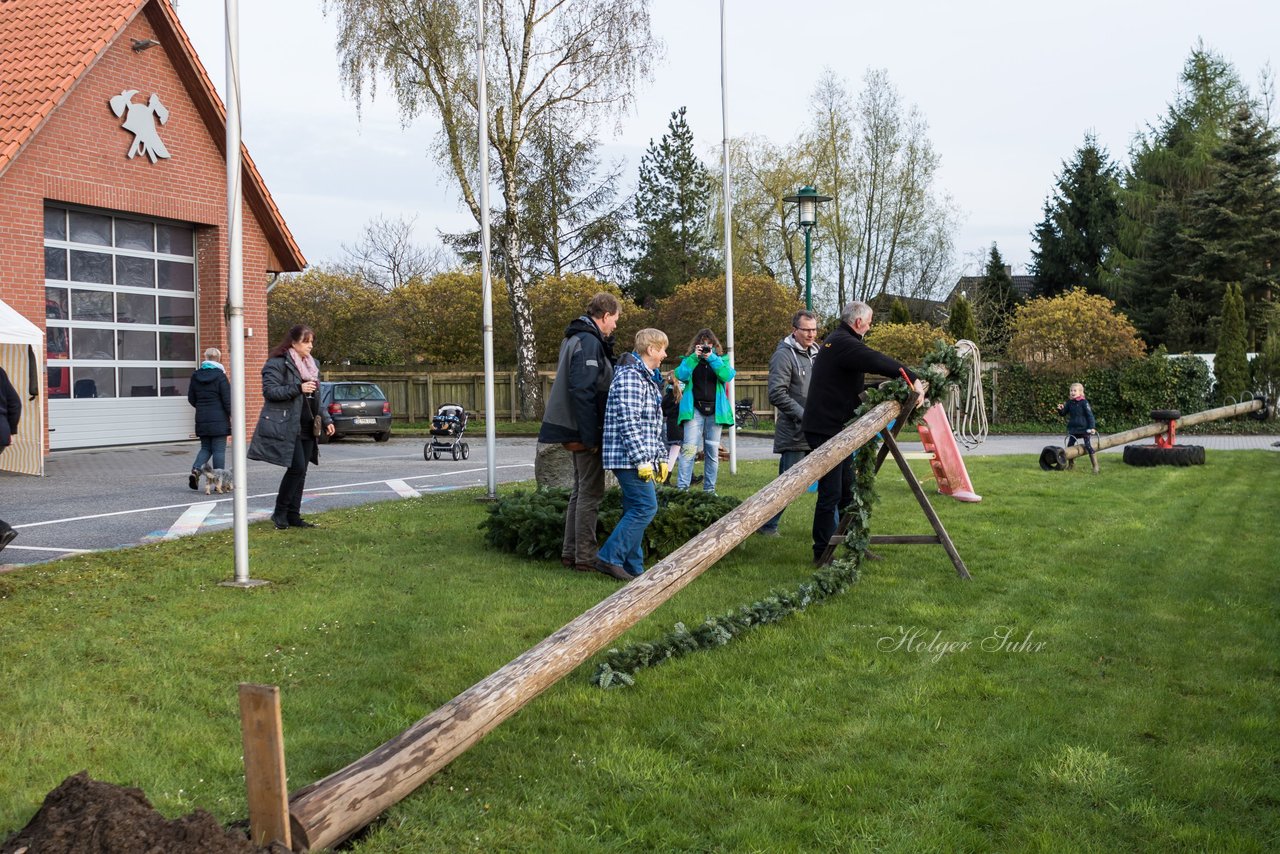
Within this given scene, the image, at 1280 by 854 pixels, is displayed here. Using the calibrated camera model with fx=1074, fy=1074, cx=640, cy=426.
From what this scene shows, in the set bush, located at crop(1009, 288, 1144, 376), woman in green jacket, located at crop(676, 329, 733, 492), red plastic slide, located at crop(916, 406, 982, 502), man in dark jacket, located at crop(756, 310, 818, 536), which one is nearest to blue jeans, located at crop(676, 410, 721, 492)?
woman in green jacket, located at crop(676, 329, 733, 492)

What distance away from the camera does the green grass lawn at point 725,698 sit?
3.63 m

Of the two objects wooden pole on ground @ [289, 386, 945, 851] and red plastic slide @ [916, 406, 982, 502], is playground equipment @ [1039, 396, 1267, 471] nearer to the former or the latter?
red plastic slide @ [916, 406, 982, 502]

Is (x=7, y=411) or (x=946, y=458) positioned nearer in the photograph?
(x=7, y=411)

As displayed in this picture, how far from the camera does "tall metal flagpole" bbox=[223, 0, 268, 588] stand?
23.8ft

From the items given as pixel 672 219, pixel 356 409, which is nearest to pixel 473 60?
pixel 356 409

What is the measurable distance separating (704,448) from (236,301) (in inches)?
219

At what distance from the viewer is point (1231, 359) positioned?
95.7 ft

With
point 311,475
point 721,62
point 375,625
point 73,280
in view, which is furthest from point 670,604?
point 73,280

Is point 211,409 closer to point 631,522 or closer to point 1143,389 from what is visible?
point 631,522

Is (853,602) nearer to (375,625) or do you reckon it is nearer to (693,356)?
(375,625)

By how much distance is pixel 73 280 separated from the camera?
19141mm

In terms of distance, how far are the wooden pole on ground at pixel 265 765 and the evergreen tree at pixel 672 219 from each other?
140 ft

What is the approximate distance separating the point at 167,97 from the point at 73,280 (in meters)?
3.93

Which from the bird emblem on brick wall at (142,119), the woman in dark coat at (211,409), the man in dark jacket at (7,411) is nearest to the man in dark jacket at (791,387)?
the man in dark jacket at (7,411)
